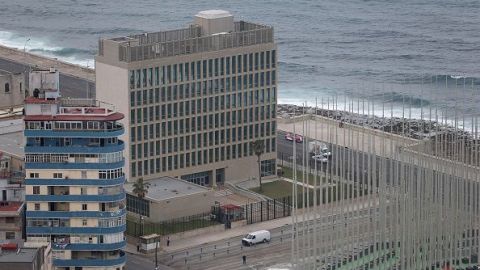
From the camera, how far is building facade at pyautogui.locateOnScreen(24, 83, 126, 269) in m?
193

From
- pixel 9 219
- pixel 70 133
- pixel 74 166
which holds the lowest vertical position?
pixel 9 219

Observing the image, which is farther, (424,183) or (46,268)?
(424,183)

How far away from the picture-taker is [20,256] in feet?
546

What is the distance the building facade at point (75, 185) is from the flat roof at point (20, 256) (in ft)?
75.9

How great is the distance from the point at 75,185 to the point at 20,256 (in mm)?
27457

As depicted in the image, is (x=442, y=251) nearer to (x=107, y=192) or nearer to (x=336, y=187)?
(x=336, y=187)

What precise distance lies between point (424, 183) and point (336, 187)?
8.62m

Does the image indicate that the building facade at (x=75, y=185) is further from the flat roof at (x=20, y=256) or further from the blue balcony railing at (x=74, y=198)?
the flat roof at (x=20, y=256)

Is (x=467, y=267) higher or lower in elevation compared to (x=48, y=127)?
lower

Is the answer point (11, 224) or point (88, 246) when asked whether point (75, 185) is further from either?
point (11, 224)

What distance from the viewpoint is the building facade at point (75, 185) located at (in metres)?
193

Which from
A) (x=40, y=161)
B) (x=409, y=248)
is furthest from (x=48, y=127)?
(x=409, y=248)

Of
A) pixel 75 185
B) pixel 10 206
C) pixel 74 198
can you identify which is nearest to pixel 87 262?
pixel 74 198

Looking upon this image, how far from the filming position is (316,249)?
625 feet
